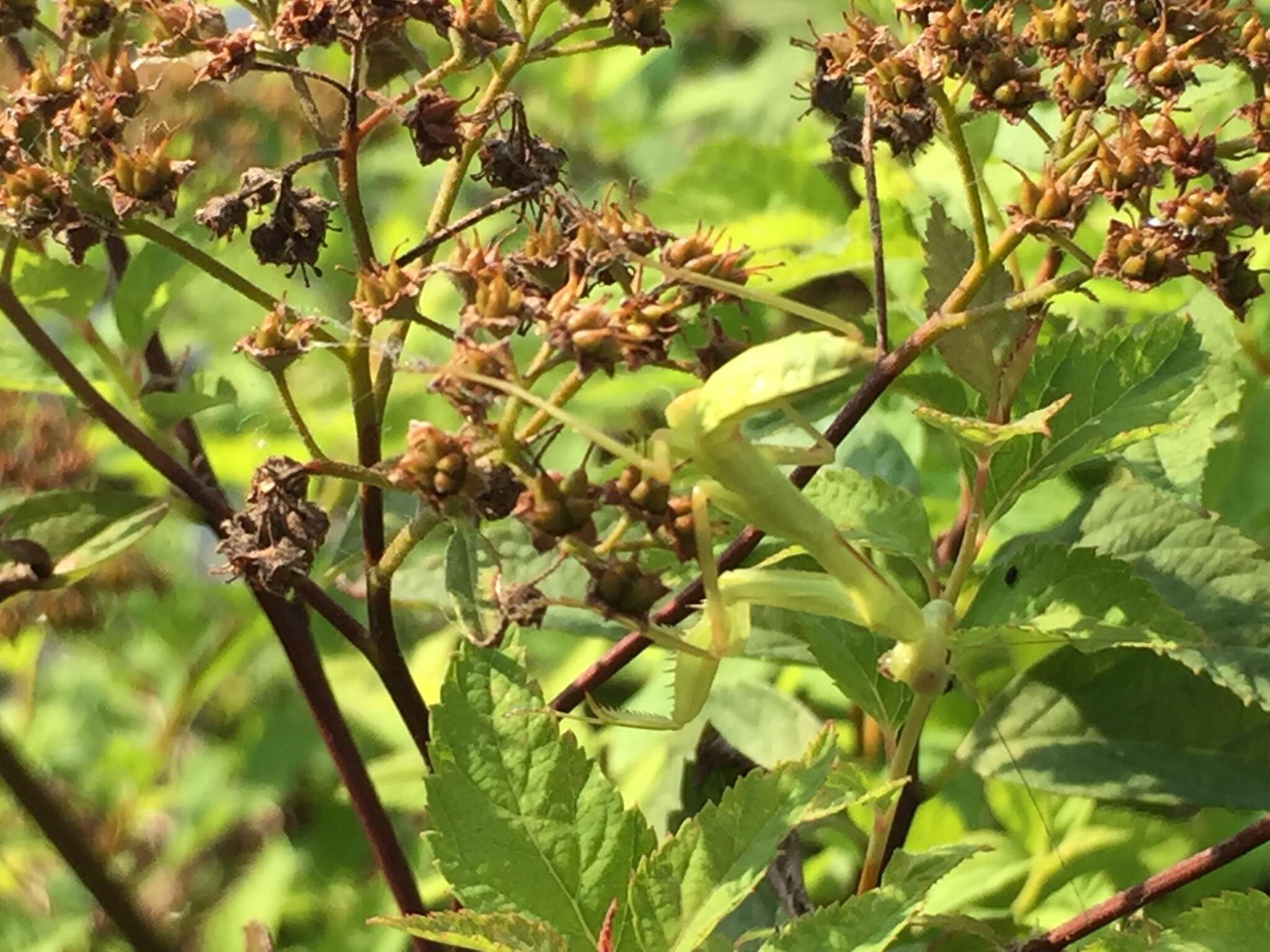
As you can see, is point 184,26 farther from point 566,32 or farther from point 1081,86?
point 1081,86

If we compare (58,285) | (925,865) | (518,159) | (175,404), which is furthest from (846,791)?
(58,285)

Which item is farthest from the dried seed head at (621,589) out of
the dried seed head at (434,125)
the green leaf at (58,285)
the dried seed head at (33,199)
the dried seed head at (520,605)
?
the green leaf at (58,285)

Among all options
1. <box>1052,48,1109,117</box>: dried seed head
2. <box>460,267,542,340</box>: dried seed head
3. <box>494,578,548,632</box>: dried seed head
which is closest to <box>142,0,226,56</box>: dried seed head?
<box>460,267,542,340</box>: dried seed head

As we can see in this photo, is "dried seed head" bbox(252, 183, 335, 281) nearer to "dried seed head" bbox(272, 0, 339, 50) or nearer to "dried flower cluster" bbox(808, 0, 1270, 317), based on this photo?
"dried seed head" bbox(272, 0, 339, 50)

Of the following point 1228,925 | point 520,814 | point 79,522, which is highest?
point 79,522

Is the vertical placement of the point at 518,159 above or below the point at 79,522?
A: above

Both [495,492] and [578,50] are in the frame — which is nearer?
[495,492]

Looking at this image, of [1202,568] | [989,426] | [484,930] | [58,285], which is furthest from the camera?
[58,285]

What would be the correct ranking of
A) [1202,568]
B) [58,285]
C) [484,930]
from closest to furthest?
[484,930]
[1202,568]
[58,285]
